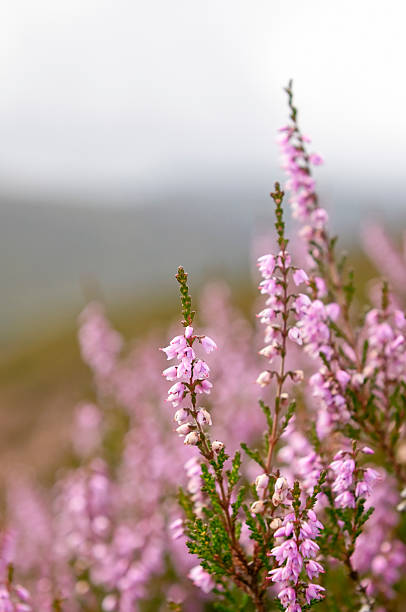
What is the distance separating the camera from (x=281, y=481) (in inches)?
131

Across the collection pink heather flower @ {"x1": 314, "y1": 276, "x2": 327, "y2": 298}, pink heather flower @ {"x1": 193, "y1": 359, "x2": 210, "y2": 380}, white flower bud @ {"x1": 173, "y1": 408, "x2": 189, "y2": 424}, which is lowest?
white flower bud @ {"x1": 173, "y1": 408, "x2": 189, "y2": 424}

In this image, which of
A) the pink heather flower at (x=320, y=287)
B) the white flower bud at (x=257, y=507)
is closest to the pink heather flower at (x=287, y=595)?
the white flower bud at (x=257, y=507)

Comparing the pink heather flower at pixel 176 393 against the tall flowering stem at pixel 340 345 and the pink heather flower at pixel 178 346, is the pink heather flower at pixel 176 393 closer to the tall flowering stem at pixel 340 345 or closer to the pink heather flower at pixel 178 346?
the pink heather flower at pixel 178 346

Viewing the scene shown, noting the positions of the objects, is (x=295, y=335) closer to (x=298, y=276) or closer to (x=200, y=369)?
(x=298, y=276)

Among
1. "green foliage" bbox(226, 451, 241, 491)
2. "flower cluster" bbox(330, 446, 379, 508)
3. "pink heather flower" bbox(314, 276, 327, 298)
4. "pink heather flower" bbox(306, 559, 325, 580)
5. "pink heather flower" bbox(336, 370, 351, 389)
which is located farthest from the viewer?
"pink heather flower" bbox(314, 276, 327, 298)

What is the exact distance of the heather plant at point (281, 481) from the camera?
11.2 feet

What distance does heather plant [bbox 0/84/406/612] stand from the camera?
3.43 meters

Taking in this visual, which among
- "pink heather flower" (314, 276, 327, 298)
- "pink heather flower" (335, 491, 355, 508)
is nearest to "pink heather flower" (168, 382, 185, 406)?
"pink heather flower" (335, 491, 355, 508)

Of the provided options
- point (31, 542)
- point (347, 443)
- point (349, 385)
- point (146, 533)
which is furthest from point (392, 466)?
point (31, 542)

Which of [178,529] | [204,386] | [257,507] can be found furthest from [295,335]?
[178,529]

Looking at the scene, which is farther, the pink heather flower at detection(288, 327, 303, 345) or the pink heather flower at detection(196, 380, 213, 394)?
the pink heather flower at detection(288, 327, 303, 345)

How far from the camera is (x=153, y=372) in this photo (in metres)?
15.4

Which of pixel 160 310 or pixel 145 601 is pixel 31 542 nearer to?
pixel 145 601

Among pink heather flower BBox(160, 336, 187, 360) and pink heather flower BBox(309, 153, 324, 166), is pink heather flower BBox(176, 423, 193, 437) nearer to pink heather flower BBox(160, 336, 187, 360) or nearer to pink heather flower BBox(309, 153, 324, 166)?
pink heather flower BBox(160, 336, 187, 360)
